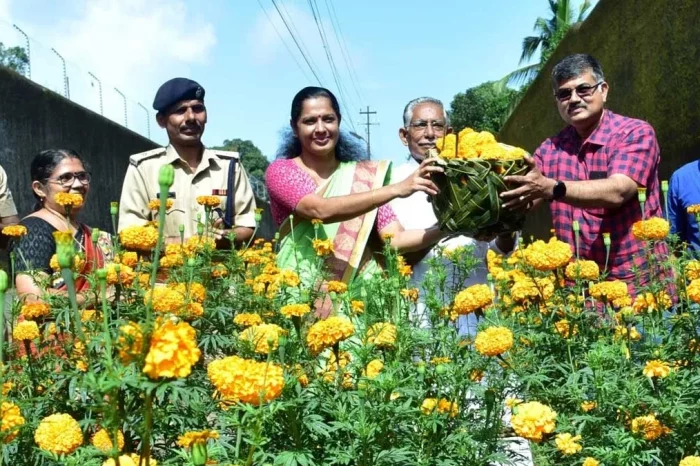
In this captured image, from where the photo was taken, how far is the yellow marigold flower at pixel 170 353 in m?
0.88

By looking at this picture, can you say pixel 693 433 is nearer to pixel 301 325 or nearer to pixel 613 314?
pixel 613 314

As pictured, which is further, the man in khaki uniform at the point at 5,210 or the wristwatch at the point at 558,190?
the man in khaki uniform at the point at 5,210

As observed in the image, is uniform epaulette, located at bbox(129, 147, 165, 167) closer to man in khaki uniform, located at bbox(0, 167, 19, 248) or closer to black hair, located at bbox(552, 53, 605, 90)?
man in khaki uniform, located at bbox(0, 167, 19, 248)

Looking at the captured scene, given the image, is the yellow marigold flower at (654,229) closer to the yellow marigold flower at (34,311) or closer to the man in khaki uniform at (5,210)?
the yellow marigold flower at (34,311)

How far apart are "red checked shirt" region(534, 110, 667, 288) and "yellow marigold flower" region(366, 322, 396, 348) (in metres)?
1.20

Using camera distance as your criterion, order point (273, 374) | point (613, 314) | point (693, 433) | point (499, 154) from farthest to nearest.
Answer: point (499, 154)
point (613, 314)
point (693, 433)
point (273, 374)

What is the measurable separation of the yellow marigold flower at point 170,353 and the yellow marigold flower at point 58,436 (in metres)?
0.51

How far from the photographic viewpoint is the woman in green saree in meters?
2.94

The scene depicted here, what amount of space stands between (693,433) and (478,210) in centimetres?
83

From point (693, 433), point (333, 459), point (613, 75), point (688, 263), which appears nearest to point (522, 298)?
point (688, 263)

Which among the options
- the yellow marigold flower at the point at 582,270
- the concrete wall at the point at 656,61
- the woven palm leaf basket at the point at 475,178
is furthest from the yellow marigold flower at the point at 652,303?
the concrete wall at the point at 656,61

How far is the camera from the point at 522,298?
206cm

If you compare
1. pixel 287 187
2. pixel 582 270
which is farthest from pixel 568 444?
pixel 287 187

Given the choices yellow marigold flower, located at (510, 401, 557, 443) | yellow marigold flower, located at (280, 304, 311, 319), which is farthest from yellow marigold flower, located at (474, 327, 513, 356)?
yellow marigold flower, located at (280, 304, 311, 319)
